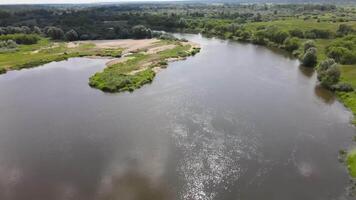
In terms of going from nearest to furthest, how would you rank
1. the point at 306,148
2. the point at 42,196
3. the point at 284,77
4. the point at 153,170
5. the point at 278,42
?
1. the point at 42,196
2. the point at 153,170
3. the point at 306,148
4. the point at 284,77
5. the point at 278,42

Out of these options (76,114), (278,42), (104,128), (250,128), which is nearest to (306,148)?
(250,128)

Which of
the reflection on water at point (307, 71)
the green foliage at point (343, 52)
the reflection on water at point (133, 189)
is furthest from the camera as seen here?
the green foliage at point (343, 52)

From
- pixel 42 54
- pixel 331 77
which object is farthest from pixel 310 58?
pixel 42 54

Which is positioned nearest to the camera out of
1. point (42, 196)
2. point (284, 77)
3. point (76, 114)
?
point (42, 196)

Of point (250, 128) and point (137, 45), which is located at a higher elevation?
point (250, 128)

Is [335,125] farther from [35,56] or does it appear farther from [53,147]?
[35,56]

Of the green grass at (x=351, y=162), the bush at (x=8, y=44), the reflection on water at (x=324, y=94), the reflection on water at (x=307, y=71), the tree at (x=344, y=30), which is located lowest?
the bush at (x=8, y=44)

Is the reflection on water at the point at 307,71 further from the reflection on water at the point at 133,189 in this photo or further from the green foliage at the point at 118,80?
the reflection on water at the point at 133,189

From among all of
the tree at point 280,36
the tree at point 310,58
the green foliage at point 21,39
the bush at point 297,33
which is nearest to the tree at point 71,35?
the green foliage at point 21,39
